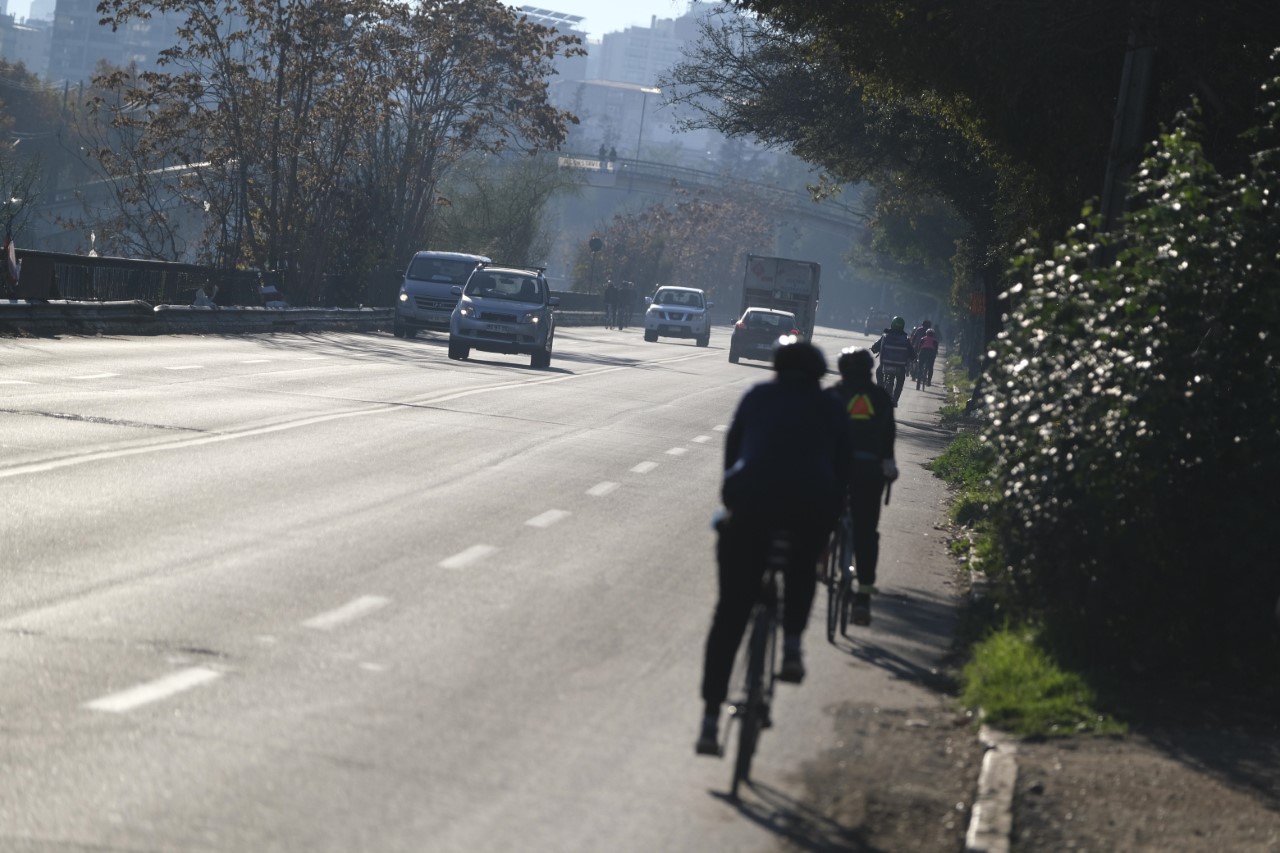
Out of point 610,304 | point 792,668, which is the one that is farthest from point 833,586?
point 610,304

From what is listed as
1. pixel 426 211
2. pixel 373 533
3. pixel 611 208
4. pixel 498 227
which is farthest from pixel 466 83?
pixel 611 208

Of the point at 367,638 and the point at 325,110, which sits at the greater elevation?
the point at 325,110

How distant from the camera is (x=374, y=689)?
786 centimetres

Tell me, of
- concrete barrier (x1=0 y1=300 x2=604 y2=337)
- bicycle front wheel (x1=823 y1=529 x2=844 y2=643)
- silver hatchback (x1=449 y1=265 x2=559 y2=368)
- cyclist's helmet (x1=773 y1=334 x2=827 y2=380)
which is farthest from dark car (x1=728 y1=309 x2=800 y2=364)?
cyclist's helmet (x1=773 y1=334 x2=827 y2=380)

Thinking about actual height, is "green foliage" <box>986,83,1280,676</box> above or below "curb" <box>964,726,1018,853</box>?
above

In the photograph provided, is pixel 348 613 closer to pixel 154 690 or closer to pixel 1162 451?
pixel 154 690

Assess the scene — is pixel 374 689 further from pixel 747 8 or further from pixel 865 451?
pixel 747 8

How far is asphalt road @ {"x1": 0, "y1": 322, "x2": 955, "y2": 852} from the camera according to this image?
6.16m

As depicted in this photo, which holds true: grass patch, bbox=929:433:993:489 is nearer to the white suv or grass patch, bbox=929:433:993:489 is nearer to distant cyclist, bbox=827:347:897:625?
distant cyclist, bbox=827:347:897:625

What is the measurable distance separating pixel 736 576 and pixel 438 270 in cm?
4030

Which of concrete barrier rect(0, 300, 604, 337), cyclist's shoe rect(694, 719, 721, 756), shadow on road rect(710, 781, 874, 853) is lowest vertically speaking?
concrete barrier rect(0, 300, 604, 337)

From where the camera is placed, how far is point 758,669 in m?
6.89

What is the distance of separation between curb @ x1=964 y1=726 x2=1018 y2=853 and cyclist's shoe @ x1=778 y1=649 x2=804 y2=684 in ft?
2.60

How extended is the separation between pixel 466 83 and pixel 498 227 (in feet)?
44.7
